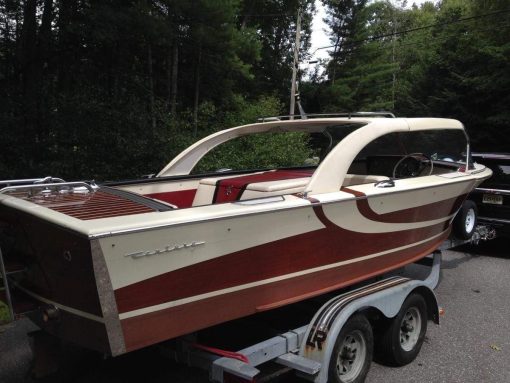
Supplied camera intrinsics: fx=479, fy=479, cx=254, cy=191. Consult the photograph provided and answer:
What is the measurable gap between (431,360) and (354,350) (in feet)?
3.06

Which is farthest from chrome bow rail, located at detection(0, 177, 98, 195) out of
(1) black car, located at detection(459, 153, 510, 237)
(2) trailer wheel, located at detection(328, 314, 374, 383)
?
(1) black car, located at detection(459, 153, 510, 237)

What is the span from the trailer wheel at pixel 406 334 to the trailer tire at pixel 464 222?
2.10m

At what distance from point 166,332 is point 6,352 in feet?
6.86

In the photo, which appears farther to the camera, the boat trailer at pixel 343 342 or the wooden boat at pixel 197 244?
the boat trailer at pixel 343 342

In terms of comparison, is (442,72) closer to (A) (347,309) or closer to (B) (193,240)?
(A) (347,309)

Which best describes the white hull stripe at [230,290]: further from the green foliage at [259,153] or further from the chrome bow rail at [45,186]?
the green foliage at [259,153]

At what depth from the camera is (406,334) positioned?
12.9ft

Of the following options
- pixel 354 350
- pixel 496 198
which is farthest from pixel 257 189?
pixel 496 198

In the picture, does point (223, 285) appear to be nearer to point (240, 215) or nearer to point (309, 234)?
point (240, 215)

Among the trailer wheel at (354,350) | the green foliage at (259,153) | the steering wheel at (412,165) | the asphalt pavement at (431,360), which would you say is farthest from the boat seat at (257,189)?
the green foliage at (259,153)

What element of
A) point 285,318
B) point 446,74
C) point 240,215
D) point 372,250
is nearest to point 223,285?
point 240,215

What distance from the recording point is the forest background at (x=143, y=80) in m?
9.13

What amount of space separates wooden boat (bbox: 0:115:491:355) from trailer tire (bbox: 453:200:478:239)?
4.77 ft

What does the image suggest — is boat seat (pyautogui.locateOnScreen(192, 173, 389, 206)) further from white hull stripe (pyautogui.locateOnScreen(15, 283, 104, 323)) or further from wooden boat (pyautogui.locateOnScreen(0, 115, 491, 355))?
white hull stripe (pyautogui.locateOnScreen(15, 283, 104, 323))
